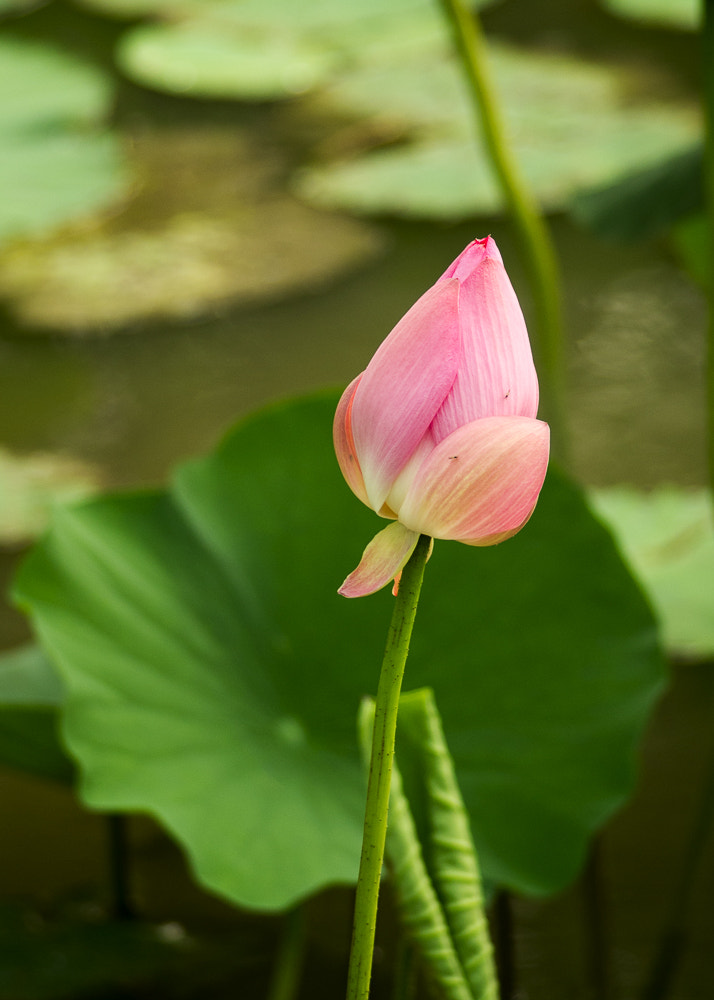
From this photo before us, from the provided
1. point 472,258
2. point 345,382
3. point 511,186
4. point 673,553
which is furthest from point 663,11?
point 472,258

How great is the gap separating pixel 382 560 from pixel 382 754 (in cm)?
4

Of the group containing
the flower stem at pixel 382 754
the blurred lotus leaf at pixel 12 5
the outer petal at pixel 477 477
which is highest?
the outer petal at pixel 477 477

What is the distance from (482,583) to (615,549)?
0.29 ft

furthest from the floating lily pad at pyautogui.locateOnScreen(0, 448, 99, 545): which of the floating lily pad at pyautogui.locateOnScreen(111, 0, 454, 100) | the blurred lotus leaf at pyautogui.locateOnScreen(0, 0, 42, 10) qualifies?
the blurred lotus leaf at pyautogui.locateOnScreen(0, 0, 42, 10)

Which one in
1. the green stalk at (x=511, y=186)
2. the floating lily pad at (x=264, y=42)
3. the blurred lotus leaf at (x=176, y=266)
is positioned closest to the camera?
the green stalk at (x=511, y=186)

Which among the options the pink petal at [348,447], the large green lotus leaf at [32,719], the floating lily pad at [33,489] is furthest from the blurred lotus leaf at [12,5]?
the pink petal at [348,447]

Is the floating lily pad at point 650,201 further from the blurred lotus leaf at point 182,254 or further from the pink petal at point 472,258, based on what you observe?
the blurred lotus leaf at point 182,254

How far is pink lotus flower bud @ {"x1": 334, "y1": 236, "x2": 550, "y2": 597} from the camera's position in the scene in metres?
0.25

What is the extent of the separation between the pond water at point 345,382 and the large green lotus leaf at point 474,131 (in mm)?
68

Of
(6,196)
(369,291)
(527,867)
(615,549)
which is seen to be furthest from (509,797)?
(6,196)

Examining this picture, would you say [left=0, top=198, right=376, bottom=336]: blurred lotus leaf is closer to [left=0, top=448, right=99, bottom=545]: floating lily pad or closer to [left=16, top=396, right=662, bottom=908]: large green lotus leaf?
[left=0, top=448, right=99, bottom=545]: floating lily pad

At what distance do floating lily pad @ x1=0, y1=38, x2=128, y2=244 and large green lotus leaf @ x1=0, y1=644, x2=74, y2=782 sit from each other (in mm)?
1348

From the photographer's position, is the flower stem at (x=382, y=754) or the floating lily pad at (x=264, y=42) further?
the floating lily pad at (x=264, y=42)

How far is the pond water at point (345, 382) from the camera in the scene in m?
0.94
